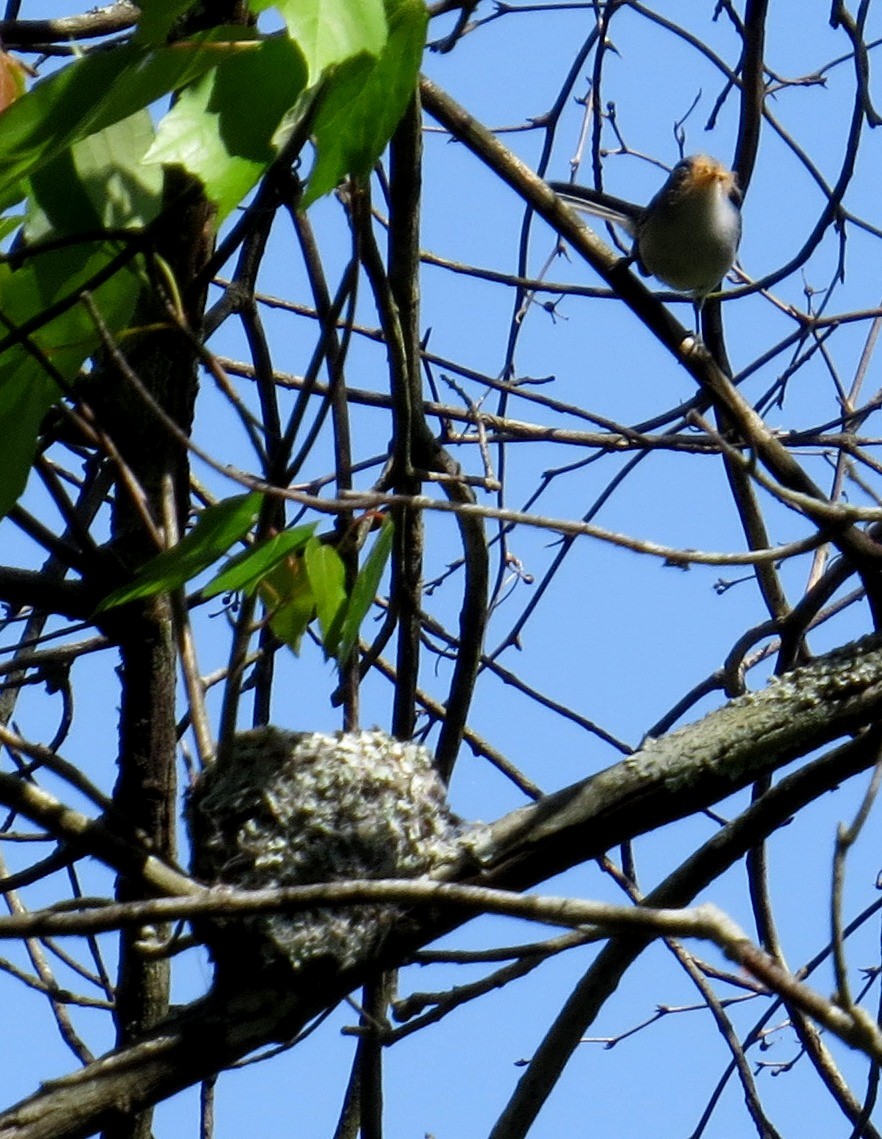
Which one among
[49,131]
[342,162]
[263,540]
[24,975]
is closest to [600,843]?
[263,540]

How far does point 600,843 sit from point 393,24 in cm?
92

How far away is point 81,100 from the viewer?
938 mm

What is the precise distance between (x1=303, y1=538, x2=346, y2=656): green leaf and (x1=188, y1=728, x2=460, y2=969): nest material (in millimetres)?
333

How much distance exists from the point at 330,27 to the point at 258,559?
614 mm

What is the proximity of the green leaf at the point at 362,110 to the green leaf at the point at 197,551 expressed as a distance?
38 centimetres

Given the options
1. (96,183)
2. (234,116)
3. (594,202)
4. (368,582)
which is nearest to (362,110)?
(234,116)

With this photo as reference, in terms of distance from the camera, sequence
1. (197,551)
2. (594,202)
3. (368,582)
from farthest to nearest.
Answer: (594,202) → (368,582) → (197,551)

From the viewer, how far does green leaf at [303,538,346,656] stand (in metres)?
1.54

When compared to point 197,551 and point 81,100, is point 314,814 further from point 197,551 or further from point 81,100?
point 81,100

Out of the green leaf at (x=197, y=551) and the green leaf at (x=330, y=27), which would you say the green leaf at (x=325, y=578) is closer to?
the green leaf at (x=197, y=551)

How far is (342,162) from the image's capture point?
3.37 feet

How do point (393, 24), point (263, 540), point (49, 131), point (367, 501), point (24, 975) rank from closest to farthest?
point (49, 131)
point (393, 24)
point (367, 501)
point (263, 540)
point (24, 975)

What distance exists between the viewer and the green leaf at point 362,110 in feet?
3.36

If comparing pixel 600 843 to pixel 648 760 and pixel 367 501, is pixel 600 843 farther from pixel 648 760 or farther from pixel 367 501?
pixel 367 501
